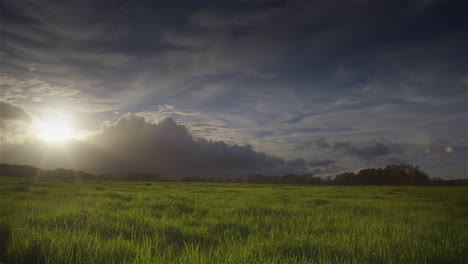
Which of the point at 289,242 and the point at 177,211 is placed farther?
the point at 177,211

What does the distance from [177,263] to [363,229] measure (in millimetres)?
3830

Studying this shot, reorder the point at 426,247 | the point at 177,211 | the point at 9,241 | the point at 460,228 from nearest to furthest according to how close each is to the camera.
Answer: the point at 9,241, the point at 426,247, the point at 460,228, the point at 177,211

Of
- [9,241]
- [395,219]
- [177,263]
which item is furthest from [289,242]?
[395,219]

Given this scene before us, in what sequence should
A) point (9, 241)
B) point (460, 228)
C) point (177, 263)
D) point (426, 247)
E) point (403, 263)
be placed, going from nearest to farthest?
point (177, 263), point (403, 263), point (9, 241), point (426, 247), point (460, 228)

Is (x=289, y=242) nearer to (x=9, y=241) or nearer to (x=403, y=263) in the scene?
(x=403, y=263)

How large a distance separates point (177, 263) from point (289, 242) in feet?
5.69

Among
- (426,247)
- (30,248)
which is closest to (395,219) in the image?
(426,247)

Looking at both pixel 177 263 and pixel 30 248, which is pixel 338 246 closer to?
pixel 177 263

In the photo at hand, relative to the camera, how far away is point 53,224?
17.5 feet

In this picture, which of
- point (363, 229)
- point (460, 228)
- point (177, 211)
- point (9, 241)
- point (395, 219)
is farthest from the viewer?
point (177, 211)

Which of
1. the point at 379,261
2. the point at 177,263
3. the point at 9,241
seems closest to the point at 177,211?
the point at 9,241

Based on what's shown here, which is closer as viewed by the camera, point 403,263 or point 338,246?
point 403,263

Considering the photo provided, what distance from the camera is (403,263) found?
348cm

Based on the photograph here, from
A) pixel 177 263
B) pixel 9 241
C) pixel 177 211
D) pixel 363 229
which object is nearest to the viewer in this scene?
pixel 177 263
